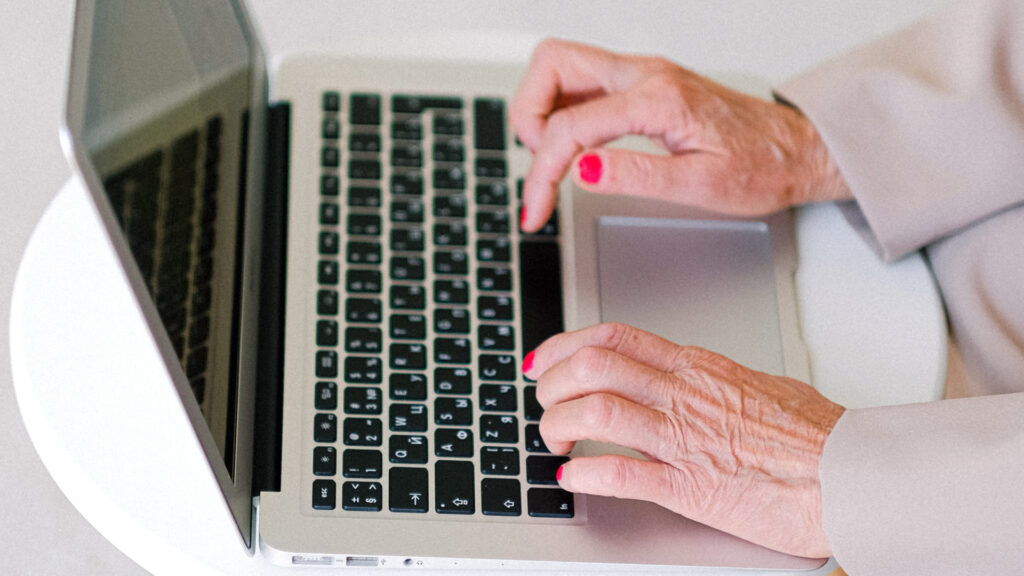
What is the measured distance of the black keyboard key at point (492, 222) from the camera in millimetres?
758

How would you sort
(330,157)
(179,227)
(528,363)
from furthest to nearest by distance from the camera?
1. (330,157)
2. (528,363)
3. (179,227)

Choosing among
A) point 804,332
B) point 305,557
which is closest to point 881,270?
point 804,332

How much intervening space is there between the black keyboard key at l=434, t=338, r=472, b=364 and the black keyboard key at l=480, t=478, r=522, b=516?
9cm

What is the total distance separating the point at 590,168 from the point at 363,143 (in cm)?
19

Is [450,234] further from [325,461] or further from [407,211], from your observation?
[325,461]

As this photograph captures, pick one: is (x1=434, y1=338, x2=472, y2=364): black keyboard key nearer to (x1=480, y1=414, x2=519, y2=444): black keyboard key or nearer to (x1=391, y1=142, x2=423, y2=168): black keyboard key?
(x1=480, y1=414, x2=519, y2=444): black keyboard key

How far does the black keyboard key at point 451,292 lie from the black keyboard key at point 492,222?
0.18 ft

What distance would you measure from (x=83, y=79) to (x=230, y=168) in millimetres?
240

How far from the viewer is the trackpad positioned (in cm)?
73

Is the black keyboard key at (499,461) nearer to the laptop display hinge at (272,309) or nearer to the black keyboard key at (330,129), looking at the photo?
the laptop display hinge at (272,309)

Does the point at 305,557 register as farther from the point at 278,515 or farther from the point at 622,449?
the point at 622,449

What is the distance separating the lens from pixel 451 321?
27.7 inches

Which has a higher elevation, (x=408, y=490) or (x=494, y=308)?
(x=494, y=308)

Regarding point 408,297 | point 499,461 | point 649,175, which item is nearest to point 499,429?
point 499,461
